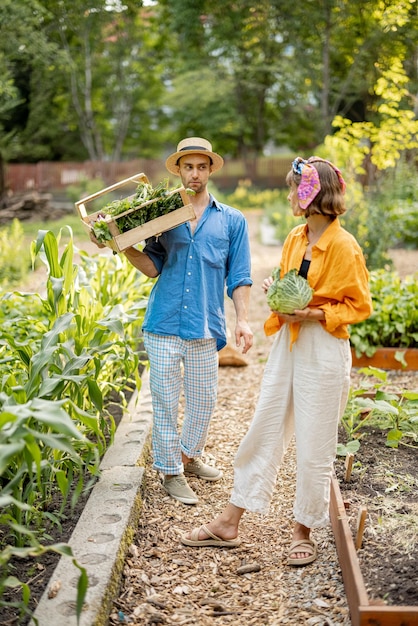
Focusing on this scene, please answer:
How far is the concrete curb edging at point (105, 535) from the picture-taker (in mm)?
2506

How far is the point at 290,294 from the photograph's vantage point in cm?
285

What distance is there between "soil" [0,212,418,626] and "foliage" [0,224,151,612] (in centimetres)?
20

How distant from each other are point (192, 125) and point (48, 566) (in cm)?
3000

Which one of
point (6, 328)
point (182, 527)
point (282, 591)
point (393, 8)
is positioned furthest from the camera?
point (393, 8)

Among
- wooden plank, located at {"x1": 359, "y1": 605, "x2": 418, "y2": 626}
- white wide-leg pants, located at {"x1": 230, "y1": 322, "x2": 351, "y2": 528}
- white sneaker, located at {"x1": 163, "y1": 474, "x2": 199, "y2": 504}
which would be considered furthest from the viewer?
white sneaker, located at {"x1": 163, "y1": 474, "x2": 199, "y2": 504}

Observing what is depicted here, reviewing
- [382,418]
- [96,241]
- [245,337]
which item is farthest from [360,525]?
[96,241]

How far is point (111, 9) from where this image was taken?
54.3 ft

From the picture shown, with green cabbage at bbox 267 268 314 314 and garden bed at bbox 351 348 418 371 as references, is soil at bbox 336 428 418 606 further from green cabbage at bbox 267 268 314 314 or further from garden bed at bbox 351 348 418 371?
garden bed at bbox 351 348 418 371

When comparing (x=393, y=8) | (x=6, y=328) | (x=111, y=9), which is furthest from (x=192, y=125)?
(x=6, y=328)

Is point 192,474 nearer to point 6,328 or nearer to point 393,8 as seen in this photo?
point 6,328

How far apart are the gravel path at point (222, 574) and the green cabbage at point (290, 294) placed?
44.4 inches

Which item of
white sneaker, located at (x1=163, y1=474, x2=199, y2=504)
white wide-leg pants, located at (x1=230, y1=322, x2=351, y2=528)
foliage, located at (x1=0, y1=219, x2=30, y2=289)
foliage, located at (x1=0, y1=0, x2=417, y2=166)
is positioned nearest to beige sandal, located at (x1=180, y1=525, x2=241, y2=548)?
white wide-leg pants, located at (x1=230, y1=322, x2=351, y2=528)

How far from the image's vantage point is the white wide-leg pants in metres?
2.94

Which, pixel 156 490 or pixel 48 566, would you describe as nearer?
pixel 48 566
